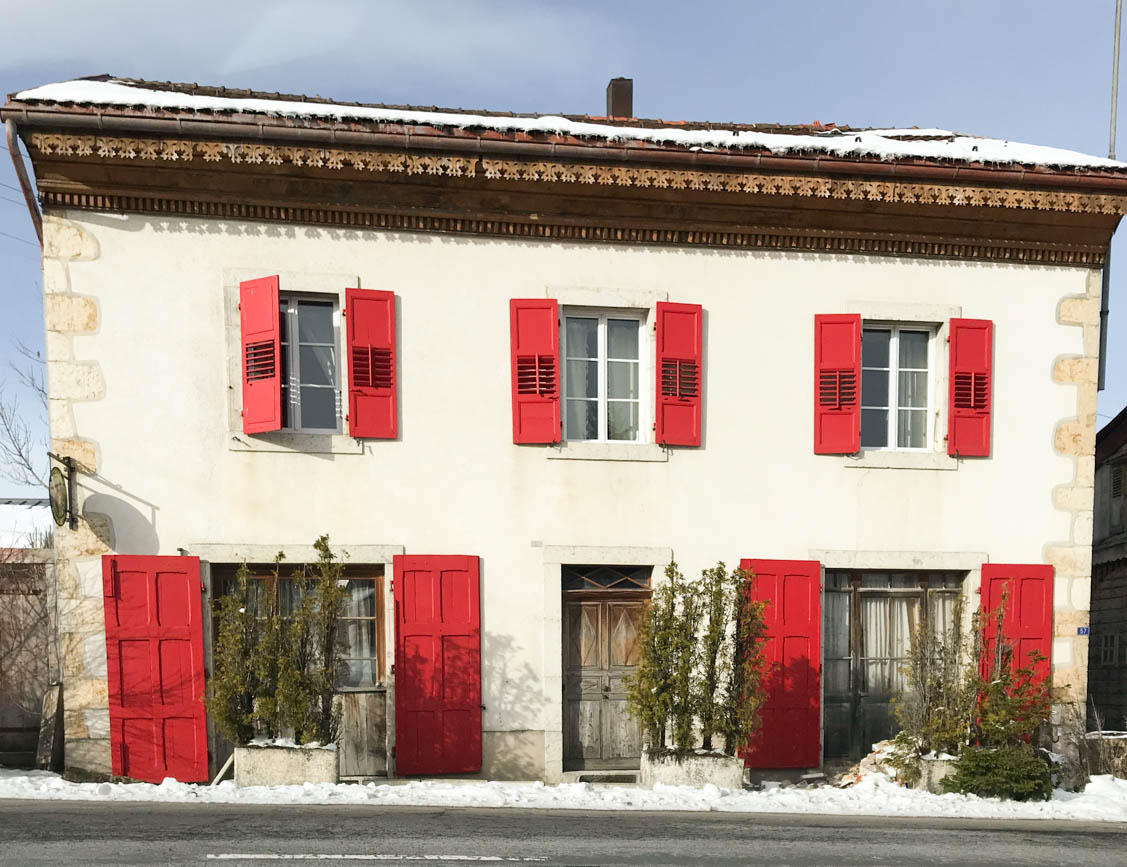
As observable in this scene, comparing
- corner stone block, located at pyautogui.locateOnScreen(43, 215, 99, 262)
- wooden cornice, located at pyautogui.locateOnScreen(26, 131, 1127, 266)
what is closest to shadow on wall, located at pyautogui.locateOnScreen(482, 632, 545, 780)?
wooden cornice, located at pyautogui.locateOnScreen(26, 131, 1127, 266)

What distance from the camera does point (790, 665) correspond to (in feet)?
29.8

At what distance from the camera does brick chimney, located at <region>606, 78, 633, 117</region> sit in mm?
11000

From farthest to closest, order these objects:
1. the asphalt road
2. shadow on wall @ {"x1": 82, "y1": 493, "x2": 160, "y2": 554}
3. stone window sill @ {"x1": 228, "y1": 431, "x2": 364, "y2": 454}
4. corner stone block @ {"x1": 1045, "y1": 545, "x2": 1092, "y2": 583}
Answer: corner stone block @ {"x1": 1045, "y1": 545, "x2": 1092, "y2": 583}, stone window sill @ {"x1": 228, "y1": 431, "x2": 364, "y2": 454}, shadow on wall @ {"x1": 82, "y1": 493, "x2": 160, "y2": 554}, the asphalt road

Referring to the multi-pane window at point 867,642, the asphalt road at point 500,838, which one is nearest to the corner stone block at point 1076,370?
the multi-pane window at point 867,642

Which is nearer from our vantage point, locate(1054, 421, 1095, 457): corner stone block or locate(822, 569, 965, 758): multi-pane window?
locate(822, 569, 965, 758): multi-pane window

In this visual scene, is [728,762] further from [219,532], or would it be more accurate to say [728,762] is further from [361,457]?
[219,532]

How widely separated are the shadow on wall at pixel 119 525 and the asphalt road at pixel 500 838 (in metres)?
2.21

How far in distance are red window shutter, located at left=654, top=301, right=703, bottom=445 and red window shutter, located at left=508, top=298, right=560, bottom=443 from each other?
1051 mm

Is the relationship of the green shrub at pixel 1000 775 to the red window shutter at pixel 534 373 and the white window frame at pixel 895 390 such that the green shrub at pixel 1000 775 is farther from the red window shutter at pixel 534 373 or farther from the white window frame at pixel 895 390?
the red window shutter at pixel 534 373

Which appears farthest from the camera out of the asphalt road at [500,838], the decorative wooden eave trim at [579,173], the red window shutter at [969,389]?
the red window shutter at [969,389]

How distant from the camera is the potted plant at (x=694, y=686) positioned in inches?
314

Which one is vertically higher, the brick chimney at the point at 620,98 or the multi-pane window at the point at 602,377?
the brick chimney at the point at 620,98

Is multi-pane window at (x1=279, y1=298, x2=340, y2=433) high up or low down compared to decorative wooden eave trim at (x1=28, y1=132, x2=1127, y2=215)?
down

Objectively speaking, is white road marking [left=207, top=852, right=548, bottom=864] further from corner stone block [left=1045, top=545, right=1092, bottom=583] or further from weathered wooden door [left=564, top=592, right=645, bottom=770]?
corner stone block [left=1045, top=545, right=1092, bottom=583]
